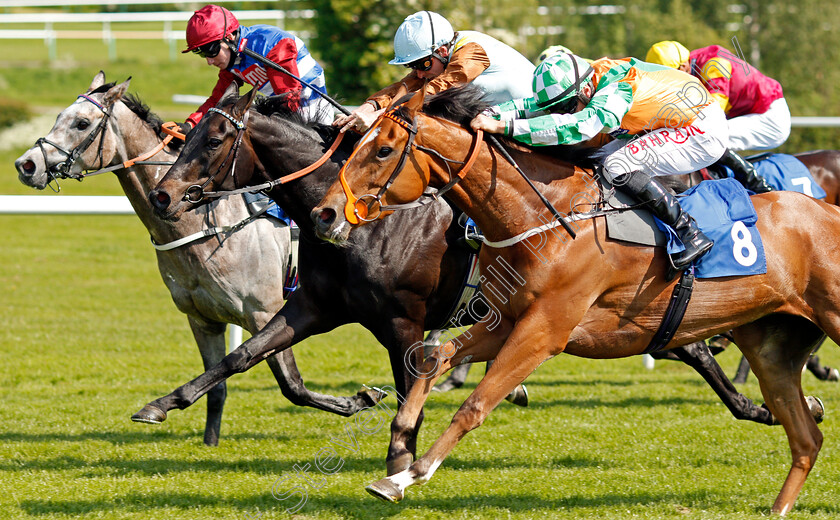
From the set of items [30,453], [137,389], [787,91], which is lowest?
[787,91]

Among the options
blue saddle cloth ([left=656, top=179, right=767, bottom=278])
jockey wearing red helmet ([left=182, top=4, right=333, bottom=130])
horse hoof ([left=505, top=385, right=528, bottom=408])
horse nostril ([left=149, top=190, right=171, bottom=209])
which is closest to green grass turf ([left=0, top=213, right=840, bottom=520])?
horse hoof ([left=505, top=385, right=528, bottom=408])

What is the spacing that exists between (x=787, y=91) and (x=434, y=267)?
16.5 m

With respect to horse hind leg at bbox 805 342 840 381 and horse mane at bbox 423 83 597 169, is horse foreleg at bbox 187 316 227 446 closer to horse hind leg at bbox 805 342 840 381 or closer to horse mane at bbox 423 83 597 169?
horse mane at bbox 423 83 597 169

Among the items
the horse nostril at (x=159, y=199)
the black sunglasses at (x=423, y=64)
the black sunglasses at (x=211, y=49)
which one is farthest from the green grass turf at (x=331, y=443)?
the black sunglasses at (x=211, y=49)

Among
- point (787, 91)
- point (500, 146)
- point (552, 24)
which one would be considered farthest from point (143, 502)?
point (552, 24)

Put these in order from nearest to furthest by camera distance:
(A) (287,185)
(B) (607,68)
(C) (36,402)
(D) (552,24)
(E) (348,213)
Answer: (E) (348,213)
(B) (607,68)
(A) (287,185)
(C) (36,402)
(D) (552,24)

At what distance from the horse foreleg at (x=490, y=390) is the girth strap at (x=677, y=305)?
51 centimetres

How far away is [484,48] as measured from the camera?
486cm

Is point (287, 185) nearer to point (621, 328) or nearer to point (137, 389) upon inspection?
point (621, 328)

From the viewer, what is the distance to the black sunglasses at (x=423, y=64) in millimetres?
4579

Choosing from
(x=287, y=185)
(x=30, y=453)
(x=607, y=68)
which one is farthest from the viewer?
(x=30, y=453)

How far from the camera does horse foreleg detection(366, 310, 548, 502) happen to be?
3.51 m

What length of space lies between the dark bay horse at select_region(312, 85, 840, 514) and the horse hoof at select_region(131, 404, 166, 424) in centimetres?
119

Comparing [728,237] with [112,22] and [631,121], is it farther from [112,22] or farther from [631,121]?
[112,22]
